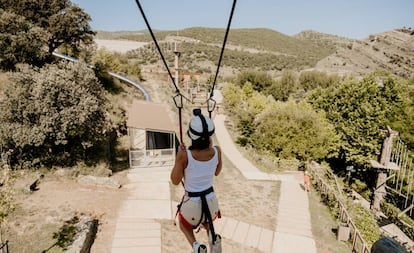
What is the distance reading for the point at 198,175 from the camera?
147 inches

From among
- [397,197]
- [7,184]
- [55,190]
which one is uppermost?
[7,184]

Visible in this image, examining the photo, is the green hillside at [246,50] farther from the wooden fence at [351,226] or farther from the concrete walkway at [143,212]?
the wooden fence at [351,226]

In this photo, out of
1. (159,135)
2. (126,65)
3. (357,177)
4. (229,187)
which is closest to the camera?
(229,187)

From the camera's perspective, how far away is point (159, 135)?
746 inches

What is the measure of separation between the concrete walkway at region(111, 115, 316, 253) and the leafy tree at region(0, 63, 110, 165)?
353 cm

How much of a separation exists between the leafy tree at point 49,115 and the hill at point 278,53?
52987 mm

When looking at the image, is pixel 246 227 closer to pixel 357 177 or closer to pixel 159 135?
pixel 159 135

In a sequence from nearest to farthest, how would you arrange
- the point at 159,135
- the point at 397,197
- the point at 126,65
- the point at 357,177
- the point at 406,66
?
the point at 159,135 < the point at 397,197 < the point at 357,177 < the point at 126,65 < the point at 406,66

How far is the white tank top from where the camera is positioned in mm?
3670

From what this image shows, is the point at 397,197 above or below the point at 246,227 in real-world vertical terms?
below

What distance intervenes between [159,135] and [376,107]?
18.9 m

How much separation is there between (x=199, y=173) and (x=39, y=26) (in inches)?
1037

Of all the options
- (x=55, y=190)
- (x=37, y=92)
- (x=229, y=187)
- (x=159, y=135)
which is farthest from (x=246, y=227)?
(x=37, y=92)

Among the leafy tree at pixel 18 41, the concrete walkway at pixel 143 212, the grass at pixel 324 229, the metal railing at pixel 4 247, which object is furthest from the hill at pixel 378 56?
the metal railing at pixel 4 247
